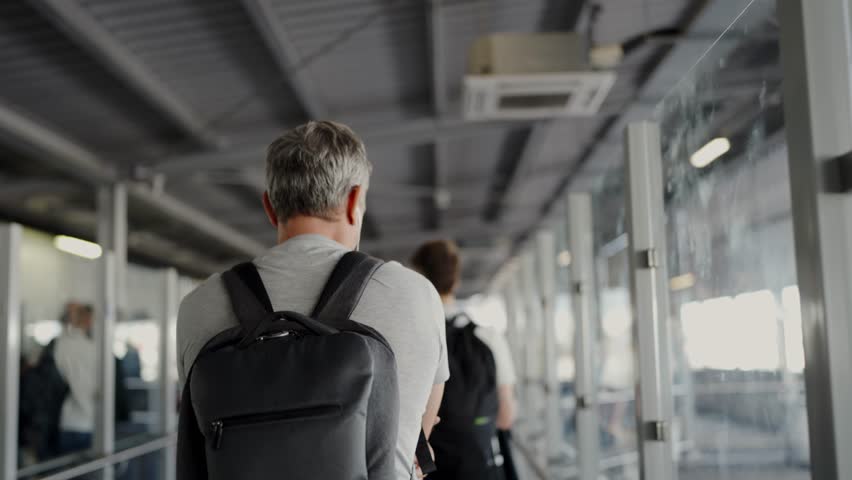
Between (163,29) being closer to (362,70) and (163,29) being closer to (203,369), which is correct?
(362,70)

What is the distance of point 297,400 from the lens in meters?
1.40

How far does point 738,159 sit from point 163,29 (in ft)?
13.6

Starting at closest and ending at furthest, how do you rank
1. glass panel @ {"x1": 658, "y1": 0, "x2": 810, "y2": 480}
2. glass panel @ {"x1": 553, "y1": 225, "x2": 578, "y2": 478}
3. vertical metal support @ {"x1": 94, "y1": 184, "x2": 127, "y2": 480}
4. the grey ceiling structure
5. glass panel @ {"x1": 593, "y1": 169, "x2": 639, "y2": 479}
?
glass panel @ {"x1": 658, "y1": 0, "x2": 810, "y2": 480}
glass panel @ {"x1": 593, "y1": 169, "x2": 639, "y2": 479}
vertical metal support @ {"x1": 94, "y1": 184, "x2": 127, "y2": 480}
the grey ceiling structure
glass panel @ {"x1": 553, "y1": 225, "x2": 578, "y2": 478}

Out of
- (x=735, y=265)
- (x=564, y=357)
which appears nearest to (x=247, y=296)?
(x=735, y=265)

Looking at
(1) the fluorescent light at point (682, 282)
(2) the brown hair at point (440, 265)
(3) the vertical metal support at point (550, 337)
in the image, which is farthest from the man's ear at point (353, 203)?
(3) the vertical metal support at point (550, 337)

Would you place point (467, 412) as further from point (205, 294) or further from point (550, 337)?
point (550, 337)

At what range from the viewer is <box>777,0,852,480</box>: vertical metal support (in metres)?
1.54

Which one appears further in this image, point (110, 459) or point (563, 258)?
point (563, 258)

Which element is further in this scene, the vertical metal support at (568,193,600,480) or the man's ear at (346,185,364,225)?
the vertical metal support at (568,193,600,480)

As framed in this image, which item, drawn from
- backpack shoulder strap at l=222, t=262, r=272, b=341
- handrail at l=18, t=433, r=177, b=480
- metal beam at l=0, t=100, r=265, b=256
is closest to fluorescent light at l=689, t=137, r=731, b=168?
backpack shoulder strap at l=222, t=262, r=272, b=341

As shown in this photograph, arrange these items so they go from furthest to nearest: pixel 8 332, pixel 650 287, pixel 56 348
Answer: pixel 56 348 → pixel 8 332 → pixel 650 287

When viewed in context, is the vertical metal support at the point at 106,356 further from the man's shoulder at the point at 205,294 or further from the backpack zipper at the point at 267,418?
the backpack zipper at the point at 267,418

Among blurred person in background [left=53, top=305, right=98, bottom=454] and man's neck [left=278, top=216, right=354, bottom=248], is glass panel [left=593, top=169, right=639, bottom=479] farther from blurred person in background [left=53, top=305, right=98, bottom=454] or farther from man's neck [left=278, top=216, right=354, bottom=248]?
blurred person in background [left=53, top=305, right=98, bottom=454]

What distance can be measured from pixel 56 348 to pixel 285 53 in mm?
2408
